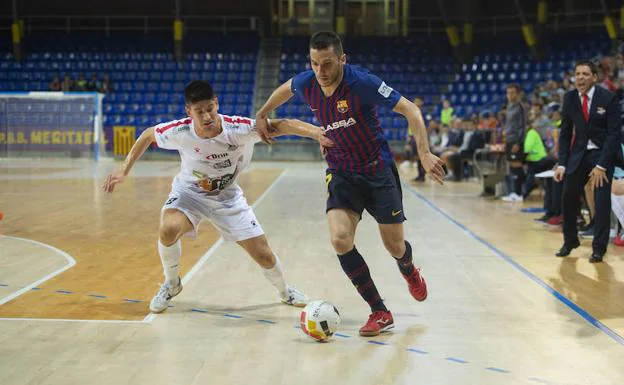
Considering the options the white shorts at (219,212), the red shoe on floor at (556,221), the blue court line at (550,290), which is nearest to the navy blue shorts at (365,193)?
the white shorts at (219,212)

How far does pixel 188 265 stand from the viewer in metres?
7.54

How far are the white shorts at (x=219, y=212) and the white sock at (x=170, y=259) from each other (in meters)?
0.18

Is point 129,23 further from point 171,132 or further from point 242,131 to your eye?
point 242,131

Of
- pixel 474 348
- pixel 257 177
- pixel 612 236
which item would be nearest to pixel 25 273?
pixel 474 348

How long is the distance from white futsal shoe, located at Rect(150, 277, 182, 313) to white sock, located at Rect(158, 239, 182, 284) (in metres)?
0.05

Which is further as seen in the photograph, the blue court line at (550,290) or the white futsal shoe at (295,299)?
the white futsal shoe at (295,299)

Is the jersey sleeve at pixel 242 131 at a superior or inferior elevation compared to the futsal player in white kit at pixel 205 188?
superior

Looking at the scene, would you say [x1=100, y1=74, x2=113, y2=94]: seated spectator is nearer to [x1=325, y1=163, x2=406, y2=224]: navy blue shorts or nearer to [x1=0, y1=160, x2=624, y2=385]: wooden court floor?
[x1=0, y1=160, x2=624, y2=385]: wooden court floor

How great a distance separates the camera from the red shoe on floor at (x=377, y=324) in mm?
4992

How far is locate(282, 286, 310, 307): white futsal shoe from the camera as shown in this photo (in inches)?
232

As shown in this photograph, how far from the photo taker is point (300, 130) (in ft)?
16.7

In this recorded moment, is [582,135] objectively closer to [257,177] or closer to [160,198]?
[160,198]

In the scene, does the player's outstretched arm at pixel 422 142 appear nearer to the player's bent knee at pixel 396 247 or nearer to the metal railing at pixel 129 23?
the player's bent knee at pixel 396 247

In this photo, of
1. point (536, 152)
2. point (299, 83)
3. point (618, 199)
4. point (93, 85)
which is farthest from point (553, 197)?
point (93, 85)
